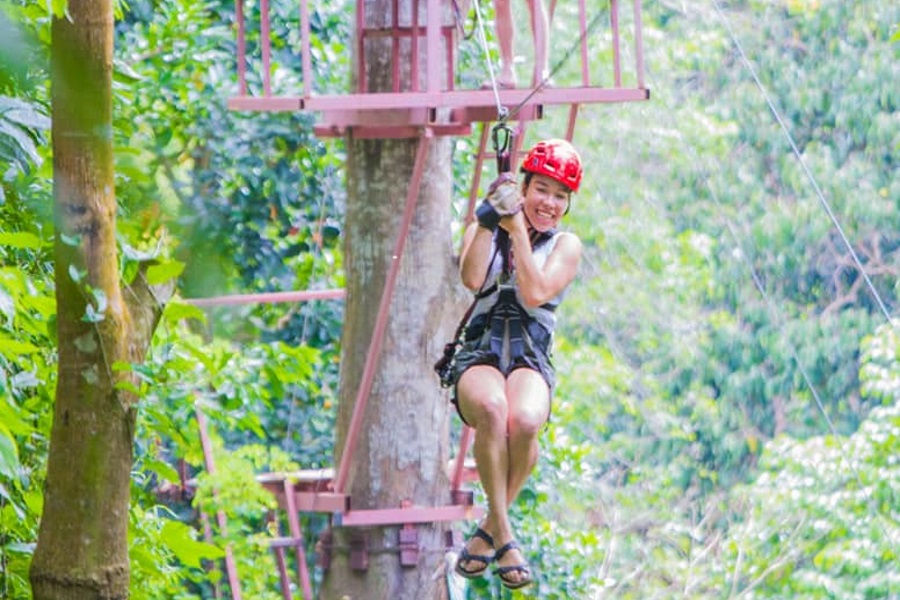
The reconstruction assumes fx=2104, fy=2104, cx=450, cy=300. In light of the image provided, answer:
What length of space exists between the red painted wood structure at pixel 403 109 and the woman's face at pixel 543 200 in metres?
0.26

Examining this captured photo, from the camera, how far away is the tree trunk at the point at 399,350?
27.0 feet

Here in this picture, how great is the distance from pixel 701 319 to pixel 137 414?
43.0 feet

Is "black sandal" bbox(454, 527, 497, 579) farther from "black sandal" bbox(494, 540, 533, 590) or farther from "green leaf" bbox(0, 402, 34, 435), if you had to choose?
"green leaf" bbox(0, 402, 34, 435)

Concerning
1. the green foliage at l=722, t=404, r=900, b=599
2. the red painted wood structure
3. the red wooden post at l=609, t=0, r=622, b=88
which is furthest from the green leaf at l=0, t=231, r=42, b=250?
the green foliage at l=722, t=404, r=900, b=599

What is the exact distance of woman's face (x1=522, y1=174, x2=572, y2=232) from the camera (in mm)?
5773

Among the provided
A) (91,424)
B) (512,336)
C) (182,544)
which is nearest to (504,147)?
(512,336)

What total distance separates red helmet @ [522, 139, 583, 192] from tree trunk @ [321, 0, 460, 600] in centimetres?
248

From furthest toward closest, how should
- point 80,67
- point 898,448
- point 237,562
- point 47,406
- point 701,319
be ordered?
point 701,319
point 898,448
point 237,562
point 47,406
point 80,67

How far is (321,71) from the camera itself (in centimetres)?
1065

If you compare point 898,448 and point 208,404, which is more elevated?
point 898,448

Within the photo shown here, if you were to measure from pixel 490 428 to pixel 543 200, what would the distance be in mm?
642

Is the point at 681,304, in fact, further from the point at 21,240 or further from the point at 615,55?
the point at 21,240

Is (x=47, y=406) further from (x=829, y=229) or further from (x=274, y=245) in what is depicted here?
(x=829, y=229)

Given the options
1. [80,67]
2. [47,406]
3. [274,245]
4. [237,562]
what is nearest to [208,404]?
[47,406]
